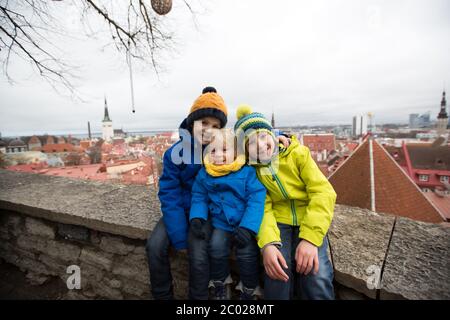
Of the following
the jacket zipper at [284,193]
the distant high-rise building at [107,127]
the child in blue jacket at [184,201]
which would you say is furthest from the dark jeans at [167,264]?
the distant high-rise building at [107,127]

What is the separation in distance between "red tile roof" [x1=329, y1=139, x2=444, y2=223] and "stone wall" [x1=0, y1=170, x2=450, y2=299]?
777cm

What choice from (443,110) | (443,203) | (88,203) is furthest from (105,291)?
(443,110)

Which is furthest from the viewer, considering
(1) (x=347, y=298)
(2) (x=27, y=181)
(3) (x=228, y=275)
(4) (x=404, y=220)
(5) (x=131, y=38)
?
(5) (x=131, y=38)

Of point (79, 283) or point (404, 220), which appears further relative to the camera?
point (79, 283)

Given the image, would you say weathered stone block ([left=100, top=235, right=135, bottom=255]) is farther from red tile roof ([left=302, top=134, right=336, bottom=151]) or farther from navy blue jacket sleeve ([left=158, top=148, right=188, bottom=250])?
red tile roof ([left=302, top=134, right=336, bottom=151])

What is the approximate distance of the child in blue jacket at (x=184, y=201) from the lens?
1.31m

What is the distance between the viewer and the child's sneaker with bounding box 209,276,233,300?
132 centimetres

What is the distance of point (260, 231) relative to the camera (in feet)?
4.09

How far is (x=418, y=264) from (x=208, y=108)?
142cm

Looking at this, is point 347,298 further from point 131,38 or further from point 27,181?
point 131,38

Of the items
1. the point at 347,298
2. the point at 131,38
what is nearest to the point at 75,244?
the point at 347,298

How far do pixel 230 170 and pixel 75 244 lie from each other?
1448 millimetres

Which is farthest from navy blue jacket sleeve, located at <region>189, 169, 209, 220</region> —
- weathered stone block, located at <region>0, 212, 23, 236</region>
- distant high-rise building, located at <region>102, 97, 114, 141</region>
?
distant high-rise building, located at <region>102, 97, 114, 141</region>
